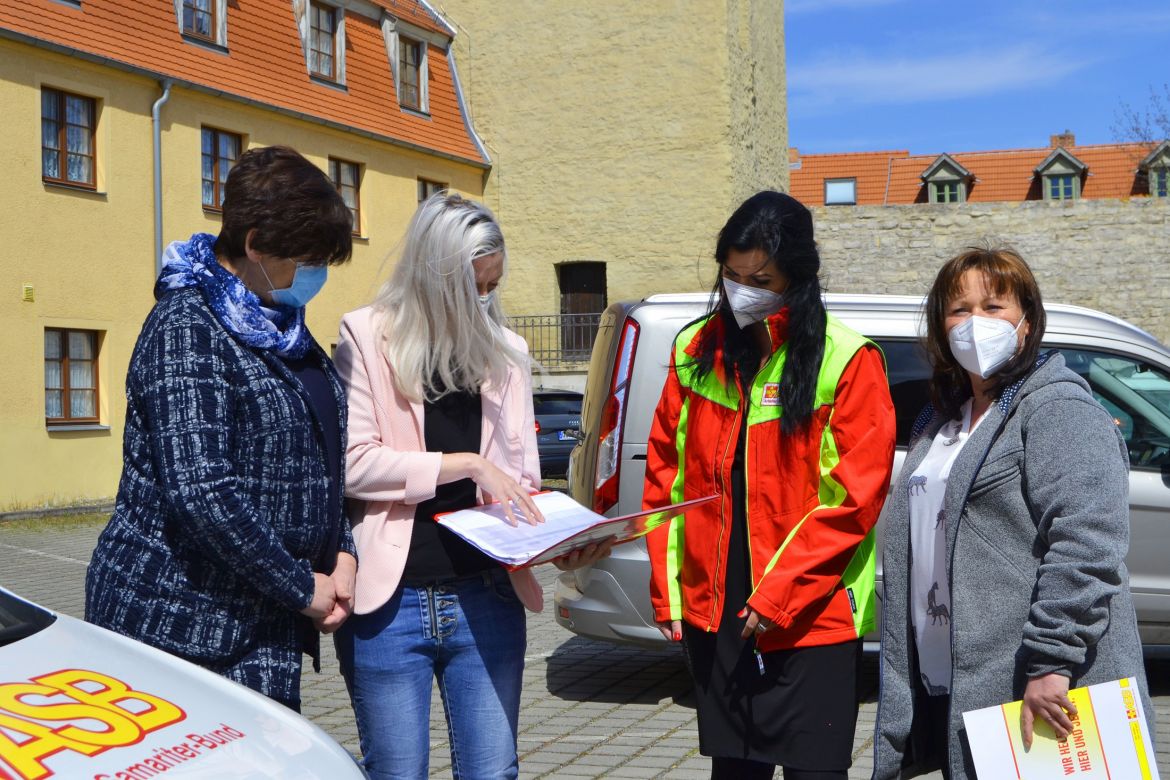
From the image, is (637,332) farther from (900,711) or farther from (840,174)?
(840,174)

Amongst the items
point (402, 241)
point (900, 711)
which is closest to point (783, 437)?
point (900, 711)

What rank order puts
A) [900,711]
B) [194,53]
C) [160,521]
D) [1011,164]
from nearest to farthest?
[160,521], [900,711], [194,53], [1011,164]

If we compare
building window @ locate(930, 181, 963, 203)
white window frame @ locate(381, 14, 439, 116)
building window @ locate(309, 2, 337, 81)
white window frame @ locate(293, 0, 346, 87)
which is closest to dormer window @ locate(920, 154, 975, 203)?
building window @ locate(930, 181, 963, 203)

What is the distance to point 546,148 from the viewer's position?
1164 inches

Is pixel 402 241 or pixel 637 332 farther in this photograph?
pixel 637 332

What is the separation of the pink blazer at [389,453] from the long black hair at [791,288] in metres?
0.54

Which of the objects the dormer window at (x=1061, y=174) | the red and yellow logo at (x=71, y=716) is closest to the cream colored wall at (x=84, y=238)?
the red and yellow logo at (x=71, y=716)

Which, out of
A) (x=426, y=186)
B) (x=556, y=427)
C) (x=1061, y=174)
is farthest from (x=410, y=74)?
(x=1061, y=174)

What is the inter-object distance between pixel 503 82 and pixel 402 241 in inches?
1084

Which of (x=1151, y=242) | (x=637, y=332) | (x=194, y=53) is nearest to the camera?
(x=637, y=332)

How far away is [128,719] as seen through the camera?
2400 millimetres

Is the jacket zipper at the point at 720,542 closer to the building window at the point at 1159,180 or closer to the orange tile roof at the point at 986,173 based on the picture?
the orange tile roof at the point at 986,173

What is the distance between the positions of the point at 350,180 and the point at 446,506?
21778 mm

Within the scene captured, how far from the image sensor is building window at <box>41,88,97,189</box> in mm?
17797
